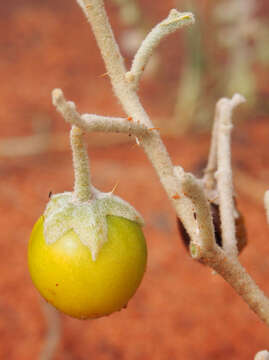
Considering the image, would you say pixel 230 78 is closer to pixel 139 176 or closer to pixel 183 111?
pixel 183 111

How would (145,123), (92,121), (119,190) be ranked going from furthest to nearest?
1. (119,190)
2. (145,123)
3. (92,121)

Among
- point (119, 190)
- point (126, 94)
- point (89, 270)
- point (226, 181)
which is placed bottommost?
point (89, 270)

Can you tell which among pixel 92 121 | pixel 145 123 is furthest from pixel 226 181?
pixel 92 121

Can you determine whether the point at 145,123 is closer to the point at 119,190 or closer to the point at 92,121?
the point at 92,121

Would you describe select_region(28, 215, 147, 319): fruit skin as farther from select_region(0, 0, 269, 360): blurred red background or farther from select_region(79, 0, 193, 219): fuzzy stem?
select_region(0, 0, 269, 360): blurred red background

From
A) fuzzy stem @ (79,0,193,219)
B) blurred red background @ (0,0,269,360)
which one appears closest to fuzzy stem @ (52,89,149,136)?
fuzzy stem @ (79,0,193,219)

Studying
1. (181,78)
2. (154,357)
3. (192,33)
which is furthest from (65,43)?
(154,357)

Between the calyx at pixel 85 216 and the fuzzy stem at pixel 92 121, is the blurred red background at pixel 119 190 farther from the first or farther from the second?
the fuzzy stem at pixel 92 121

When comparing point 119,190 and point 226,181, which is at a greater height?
point 119,190
